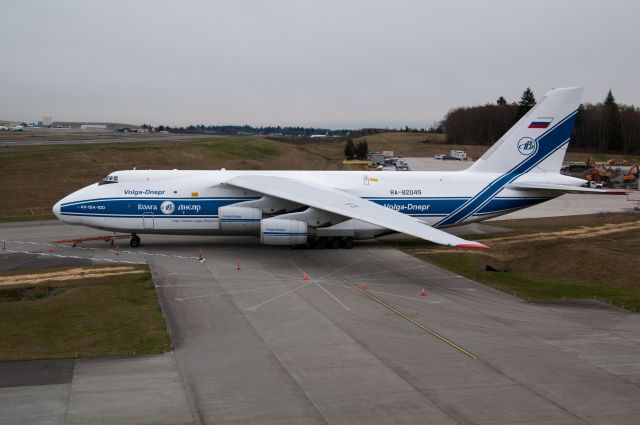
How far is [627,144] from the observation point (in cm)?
10700

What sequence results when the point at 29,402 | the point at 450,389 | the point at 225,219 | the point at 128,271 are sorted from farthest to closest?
the point at 225,219 → the point at 128,271 → the point at 450,389 → the point at 29,402

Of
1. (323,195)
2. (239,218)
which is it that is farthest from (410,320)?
(239,218)

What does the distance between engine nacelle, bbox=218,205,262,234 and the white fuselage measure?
27.5 inches

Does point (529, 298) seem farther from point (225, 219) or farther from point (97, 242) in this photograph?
point (97, 242)

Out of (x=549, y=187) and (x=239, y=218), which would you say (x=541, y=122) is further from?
(x=239, y=218)

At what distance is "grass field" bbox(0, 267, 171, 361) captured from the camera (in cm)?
1645

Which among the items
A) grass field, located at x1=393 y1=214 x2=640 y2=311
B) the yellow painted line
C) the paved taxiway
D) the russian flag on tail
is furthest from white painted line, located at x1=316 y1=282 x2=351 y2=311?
the russian flag on tail

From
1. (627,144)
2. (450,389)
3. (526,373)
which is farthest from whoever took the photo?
(627,144)

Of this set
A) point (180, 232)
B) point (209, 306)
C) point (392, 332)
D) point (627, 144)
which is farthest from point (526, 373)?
point (627, 144)

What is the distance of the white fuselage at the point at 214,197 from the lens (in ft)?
103

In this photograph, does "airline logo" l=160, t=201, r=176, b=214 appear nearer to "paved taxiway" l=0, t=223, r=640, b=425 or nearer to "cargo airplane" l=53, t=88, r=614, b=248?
"cargo airplane" l=53, t=88, r=614, b=248

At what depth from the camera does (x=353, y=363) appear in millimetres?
15672

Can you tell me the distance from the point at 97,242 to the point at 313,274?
44.9 feet

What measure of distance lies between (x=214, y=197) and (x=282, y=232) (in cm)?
458
